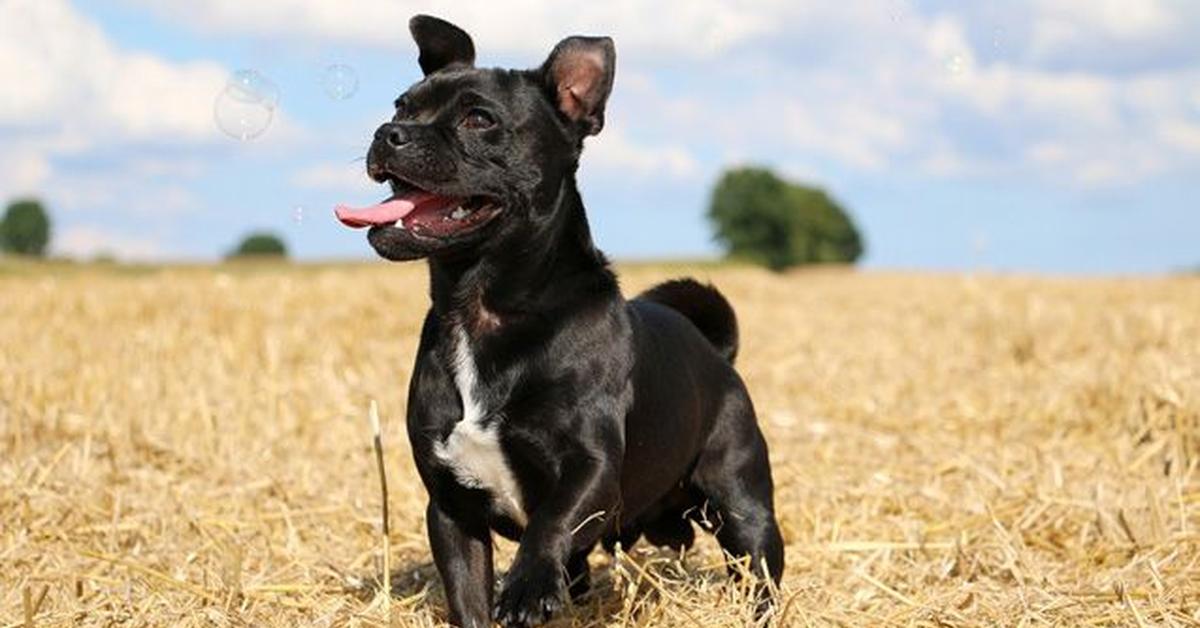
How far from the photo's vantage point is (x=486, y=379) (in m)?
4.52

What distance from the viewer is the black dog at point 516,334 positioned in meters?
4.41

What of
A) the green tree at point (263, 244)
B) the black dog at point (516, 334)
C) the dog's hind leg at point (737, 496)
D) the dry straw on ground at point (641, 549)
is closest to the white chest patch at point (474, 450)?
the black dog at point (516, 334)

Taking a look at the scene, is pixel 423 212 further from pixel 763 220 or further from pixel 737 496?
pixel 763 220

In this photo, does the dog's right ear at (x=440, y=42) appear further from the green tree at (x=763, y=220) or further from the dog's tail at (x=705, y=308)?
the green tree at (x=763, y=220)

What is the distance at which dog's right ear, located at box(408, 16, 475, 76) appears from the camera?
502 cm

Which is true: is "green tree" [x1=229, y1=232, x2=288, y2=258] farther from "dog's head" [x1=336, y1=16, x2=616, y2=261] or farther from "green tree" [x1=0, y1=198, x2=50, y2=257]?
"dog's head" [x1=336, y1=16, x2=616, y2=261]

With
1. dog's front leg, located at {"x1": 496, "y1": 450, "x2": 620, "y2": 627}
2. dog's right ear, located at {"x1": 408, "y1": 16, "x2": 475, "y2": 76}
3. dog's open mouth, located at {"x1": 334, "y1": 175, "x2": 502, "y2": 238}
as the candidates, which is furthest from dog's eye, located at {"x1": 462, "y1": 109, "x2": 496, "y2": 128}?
dog's front leg, located at {"x1": 496, "y1": 450, "x2": 620, "y2": 627}

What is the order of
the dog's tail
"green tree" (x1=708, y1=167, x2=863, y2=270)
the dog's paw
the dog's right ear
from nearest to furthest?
the dog's paw → the dog's right ear → the dog's tail → "green tree" (x1=708, y1=167, x2=863, y2=270)

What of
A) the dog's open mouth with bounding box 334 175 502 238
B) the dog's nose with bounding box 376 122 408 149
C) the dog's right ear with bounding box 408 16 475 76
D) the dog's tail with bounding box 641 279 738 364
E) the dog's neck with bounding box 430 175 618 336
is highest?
the dog's right ear with bounding box 408 16 475 76

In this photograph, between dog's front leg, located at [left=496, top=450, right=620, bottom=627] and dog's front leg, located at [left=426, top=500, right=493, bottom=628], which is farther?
dog's front leg, located at [left=426, top=500, right=493, bottom=628]

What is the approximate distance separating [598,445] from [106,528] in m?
3.08

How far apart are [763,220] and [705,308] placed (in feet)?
293

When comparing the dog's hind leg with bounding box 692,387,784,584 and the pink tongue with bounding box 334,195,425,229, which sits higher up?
the pink tongue with bounding box 334,195,425,229

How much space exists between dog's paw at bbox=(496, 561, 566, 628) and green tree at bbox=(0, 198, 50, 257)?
267ft
